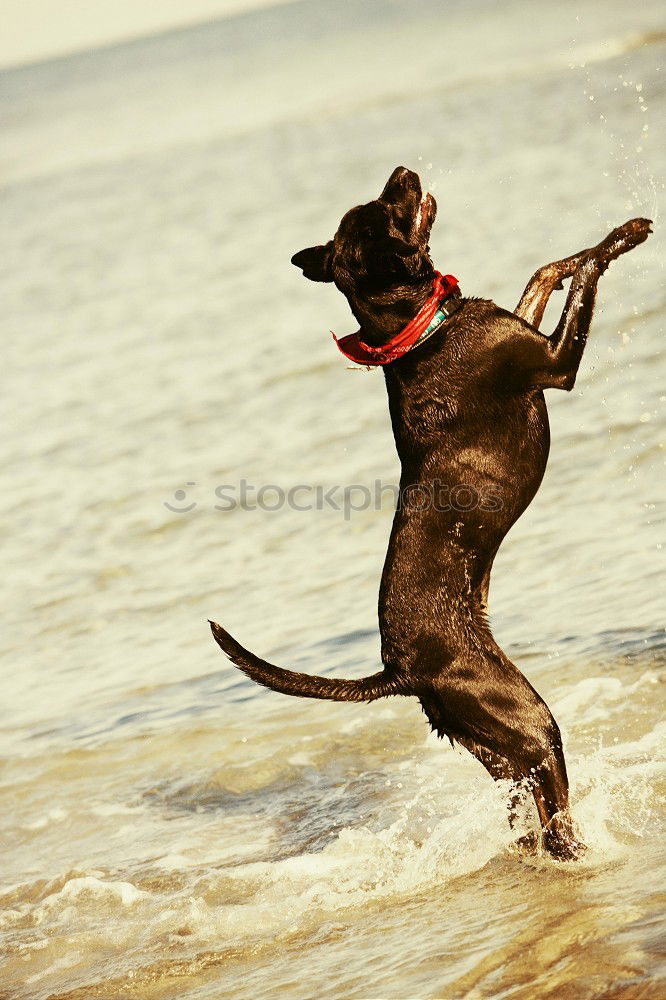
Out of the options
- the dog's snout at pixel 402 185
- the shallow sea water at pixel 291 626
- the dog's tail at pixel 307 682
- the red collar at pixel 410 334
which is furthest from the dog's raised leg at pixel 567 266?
the shallow sea water at pixel 291 626

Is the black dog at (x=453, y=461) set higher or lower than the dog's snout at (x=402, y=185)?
lower

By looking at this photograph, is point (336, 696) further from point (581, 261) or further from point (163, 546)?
point (163, 546)

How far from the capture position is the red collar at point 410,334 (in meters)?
3.73

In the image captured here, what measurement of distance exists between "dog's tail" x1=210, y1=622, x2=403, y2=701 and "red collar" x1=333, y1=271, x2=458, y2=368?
88cm

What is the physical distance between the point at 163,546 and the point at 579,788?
3.85 meters

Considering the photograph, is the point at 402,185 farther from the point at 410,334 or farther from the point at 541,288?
the point at 541,288

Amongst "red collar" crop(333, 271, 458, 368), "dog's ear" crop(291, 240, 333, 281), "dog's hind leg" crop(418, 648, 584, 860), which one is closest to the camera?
"dog's hind leg" crop(418, 648, 584, 860)

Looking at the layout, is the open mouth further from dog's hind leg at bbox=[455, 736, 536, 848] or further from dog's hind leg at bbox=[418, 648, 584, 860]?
dog's hind leg at bbox=[455, 736, 536, 848]

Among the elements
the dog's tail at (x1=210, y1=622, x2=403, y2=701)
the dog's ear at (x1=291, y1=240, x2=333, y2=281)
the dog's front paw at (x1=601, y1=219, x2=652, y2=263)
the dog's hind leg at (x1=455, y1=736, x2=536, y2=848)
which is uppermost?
the dog's ear at (x1=291, y1=240, x2=333, y2=281)

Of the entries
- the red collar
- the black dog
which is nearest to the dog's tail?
the black dog

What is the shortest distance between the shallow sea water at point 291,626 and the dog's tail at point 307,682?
19.1 inches

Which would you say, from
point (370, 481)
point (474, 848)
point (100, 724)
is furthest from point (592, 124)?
point (474, 848)

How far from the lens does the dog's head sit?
3.74 metres

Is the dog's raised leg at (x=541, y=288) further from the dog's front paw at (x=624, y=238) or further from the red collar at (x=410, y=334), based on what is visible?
the red collar at (x=410, y=334)
